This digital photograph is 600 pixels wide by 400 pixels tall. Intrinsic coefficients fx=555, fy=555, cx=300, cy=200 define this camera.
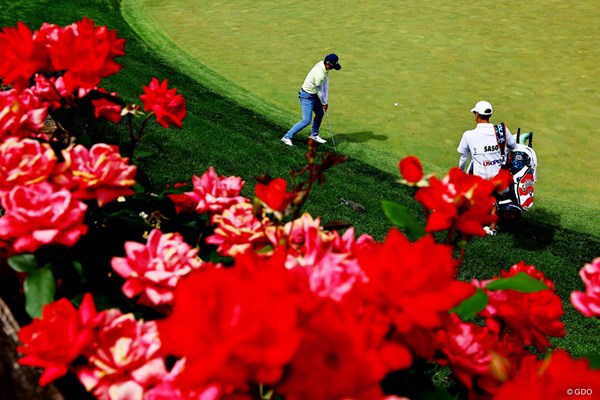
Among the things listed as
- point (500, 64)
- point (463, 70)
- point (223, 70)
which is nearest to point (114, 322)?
point (223, 70)

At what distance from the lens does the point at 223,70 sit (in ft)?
28.9

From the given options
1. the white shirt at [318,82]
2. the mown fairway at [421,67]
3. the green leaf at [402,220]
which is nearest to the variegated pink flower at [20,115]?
the green leaf at [402,220]

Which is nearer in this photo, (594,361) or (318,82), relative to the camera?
(594,361)

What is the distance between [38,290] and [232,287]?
2.02ft

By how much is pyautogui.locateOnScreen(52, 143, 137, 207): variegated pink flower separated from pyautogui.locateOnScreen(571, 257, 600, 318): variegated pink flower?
103cm

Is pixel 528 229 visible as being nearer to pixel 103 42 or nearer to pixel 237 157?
pixel 237 157

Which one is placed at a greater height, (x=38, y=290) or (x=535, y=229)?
(x=38, y=290)

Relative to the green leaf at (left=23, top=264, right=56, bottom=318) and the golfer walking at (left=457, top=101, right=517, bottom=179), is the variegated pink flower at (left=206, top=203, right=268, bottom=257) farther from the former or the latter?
the golfer walking at (left=457, top=101, right=517, bottom=179)

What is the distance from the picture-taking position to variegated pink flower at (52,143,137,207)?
122 cm

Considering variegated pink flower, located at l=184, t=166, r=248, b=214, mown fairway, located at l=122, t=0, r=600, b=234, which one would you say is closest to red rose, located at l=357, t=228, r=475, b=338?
variegated pink flower, located at l=184, t=166, r=248, b=214

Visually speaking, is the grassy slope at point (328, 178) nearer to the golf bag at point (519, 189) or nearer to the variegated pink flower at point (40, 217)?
the golf bag at point (519, 189)

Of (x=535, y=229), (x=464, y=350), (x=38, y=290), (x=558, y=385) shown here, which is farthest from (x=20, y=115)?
(x=535, y=229)

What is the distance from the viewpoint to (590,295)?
3.93 ft

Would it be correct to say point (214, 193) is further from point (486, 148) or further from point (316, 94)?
point (316, 94)
